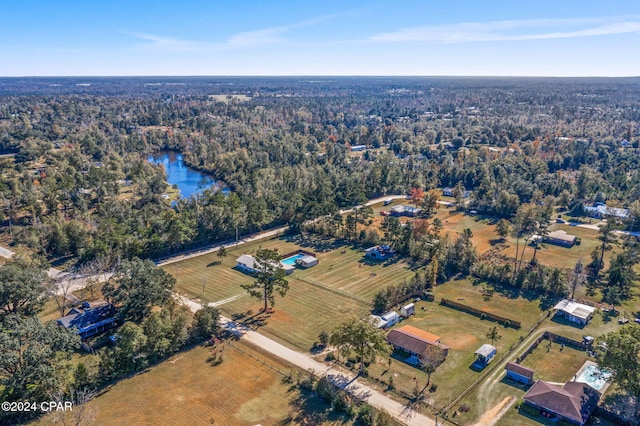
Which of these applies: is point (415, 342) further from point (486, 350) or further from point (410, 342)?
point (486, 350)

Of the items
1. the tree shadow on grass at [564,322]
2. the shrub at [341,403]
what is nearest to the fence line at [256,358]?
the shrub at [341,403]

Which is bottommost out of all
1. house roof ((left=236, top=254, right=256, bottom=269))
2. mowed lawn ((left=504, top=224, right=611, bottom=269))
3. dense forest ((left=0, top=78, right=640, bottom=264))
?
mowed lawn ((left=504, top=224, right=611, bottom=269))

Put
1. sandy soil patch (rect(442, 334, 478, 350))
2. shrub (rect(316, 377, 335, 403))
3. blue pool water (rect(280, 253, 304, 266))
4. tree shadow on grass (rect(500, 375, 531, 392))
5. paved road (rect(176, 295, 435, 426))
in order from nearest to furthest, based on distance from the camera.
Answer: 1. paved road (rect(176, 295, 435, 426))
2. shrub (rect(316, 377, 335, 403))
3. tree shadow on grass (rect(500, 375, 531, 392))
4. sandy soil patch (rect(442, 334, 478, 350))
5. blue pool water (rect(280, 253, 304, 266))

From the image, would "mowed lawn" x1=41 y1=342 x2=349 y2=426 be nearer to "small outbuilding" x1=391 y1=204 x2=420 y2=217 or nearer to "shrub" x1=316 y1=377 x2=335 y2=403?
"shrub" x1=316 y1=377 x2=335 y2=403

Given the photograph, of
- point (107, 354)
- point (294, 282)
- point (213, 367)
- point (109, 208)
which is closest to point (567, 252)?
point (294, 282)

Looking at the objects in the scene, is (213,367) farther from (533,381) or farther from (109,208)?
(109,208)

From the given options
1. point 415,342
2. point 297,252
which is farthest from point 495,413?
point 297,252

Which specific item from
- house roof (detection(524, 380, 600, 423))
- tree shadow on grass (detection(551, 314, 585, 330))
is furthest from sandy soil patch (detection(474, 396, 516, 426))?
tree shadow on grass (detection(551, 314, 585, 330))

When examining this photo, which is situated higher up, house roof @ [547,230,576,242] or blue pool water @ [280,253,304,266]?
house roof @ [547,230,576,242]

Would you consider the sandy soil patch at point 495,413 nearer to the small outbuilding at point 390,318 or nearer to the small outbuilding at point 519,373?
the small outbuilding at point 519,373
